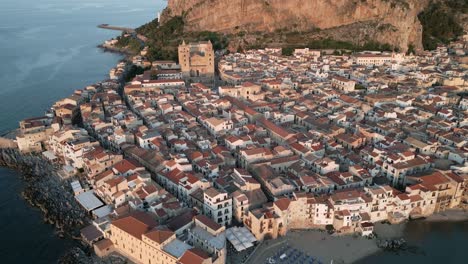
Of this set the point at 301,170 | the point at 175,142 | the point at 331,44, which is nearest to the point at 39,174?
the point at 175,142

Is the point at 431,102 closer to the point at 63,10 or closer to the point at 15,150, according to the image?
the point at 15,150

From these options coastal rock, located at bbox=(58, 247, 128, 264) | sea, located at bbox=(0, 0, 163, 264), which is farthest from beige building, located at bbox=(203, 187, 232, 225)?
sea, located at bbox=(0, 0, 163, 264)

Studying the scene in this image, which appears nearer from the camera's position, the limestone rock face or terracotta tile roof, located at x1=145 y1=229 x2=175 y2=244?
terracotta tile roof, located at x1=145 y1=229 x2=175 y2=244

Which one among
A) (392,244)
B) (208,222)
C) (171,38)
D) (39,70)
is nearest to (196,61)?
(171,38)

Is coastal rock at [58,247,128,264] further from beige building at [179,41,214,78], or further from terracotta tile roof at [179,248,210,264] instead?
beige building at [179,41,214,78]

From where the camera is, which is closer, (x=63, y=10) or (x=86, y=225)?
(x=86, y=225)

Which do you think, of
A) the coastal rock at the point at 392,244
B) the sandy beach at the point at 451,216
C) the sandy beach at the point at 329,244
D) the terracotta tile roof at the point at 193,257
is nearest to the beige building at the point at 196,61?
the sandy beach at the point at 329,244

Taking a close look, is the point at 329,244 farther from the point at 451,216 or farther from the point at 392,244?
the point at 451,216
